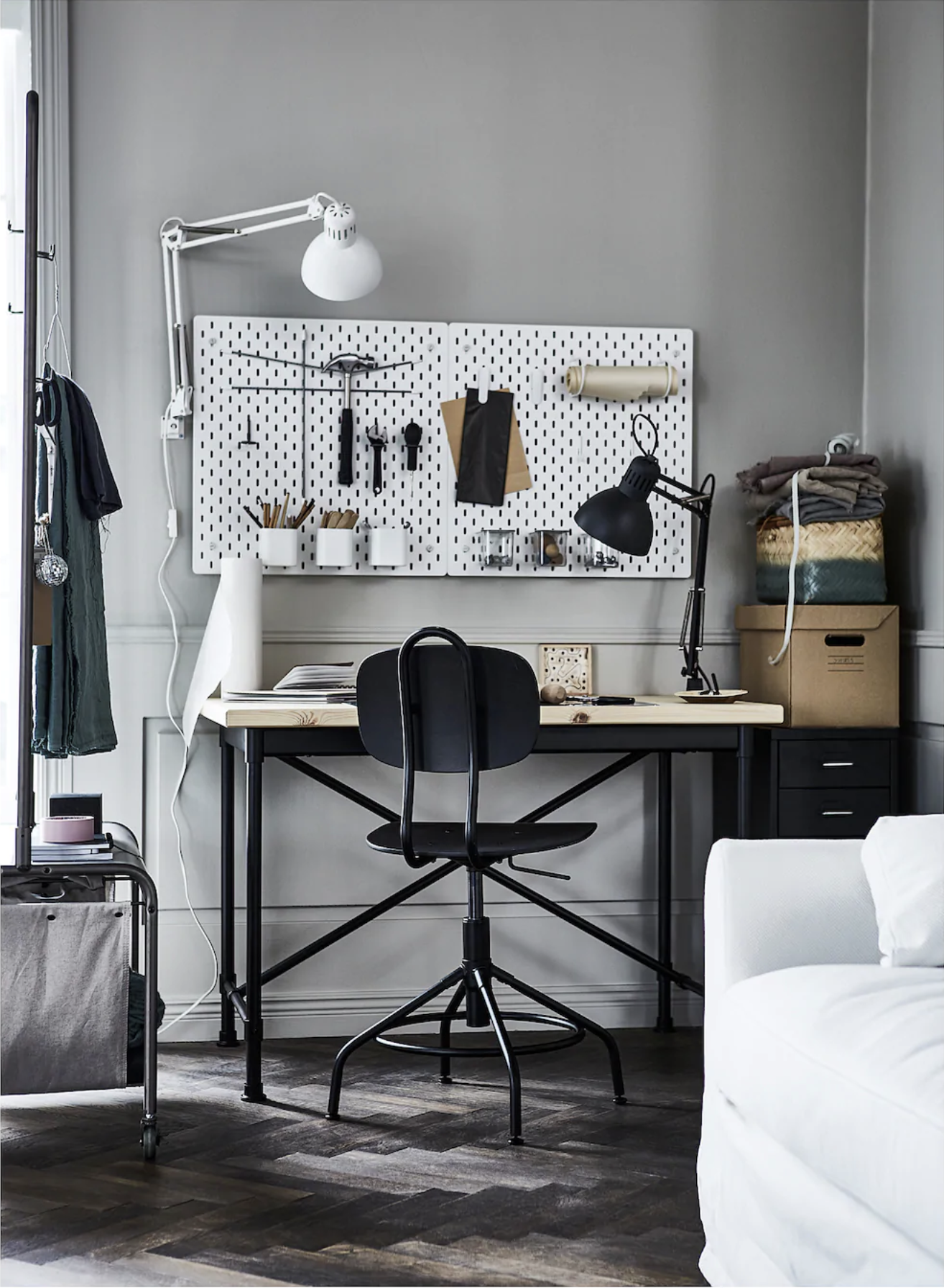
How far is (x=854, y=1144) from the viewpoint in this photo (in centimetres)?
149

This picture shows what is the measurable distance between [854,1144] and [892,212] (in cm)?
271

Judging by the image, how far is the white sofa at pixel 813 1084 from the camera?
1433 mm

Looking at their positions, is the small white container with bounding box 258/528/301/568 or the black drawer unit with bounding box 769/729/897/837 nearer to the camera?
the black drawer unit with bounding box 769/729/897/837

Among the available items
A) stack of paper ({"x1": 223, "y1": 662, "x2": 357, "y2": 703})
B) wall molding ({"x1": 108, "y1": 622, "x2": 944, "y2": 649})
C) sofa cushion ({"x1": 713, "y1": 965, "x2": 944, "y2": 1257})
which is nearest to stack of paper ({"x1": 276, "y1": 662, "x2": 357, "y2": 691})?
stack of paper ({"x1": 223, "y1": 662, "x2": 357, "y2": 703})

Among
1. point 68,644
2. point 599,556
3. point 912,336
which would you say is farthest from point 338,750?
point 912,336

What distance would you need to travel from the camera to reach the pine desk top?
278cm

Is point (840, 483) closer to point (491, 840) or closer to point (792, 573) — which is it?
point (792, 573)

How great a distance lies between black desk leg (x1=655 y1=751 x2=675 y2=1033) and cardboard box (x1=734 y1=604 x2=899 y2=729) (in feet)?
1.29

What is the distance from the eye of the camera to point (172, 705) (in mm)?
3318

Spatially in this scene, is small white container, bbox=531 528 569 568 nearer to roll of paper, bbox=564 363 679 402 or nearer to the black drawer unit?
roll of paper, bbox=564 363 679 402

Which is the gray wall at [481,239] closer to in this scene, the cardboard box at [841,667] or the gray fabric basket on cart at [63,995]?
the cardboard box at [841,667]

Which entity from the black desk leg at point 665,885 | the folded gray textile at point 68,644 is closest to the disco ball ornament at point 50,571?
the folded gray textile at point 68,644

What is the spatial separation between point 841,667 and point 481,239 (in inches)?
57.1

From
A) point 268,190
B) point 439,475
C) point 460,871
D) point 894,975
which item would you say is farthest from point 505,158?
point 894,975
